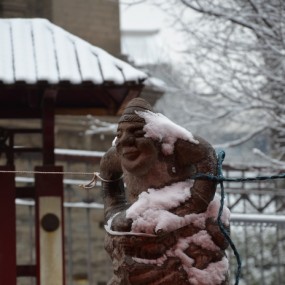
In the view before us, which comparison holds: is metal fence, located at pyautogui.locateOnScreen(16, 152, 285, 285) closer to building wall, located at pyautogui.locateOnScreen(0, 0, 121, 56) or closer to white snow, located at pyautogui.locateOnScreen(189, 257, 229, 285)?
building wall, located at pyautogui.locateOnScreen(0, 0, 121, 56)

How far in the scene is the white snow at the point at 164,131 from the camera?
118 inches

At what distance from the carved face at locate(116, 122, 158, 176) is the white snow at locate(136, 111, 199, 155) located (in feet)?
0.10

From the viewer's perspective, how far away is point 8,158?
233 inches

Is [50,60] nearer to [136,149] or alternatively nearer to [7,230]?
[7,230]

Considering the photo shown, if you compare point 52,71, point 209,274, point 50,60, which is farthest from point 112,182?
point 50,60

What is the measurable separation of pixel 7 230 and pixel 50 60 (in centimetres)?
132

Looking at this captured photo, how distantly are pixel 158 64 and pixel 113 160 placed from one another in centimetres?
926

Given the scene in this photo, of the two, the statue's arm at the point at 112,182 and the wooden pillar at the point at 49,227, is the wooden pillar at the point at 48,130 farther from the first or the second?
the statue's arm at the point at 112,182

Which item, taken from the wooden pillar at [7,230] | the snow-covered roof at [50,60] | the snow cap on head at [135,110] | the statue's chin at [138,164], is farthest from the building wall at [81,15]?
the statue's chin at [138,164]

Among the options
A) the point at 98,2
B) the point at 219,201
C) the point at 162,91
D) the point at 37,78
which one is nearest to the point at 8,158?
the point at 37,78

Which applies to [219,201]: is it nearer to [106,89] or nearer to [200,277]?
[200,277]

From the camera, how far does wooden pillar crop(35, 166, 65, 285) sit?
545 centimetres

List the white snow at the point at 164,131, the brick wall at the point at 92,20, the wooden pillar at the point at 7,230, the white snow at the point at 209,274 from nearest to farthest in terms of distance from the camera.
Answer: the white snow at the point at 209,274 → the white snow at the point at 164,131 → the wooden pillar at the point at 7,230 → the brick wall at the point at 92,20

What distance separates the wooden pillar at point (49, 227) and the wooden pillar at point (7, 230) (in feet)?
0.66
